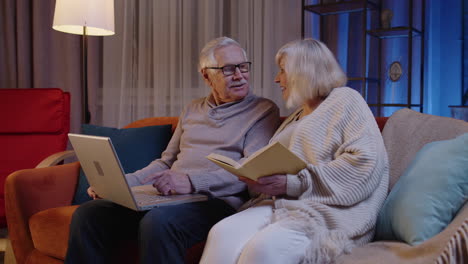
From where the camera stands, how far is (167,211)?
1481 millimetres

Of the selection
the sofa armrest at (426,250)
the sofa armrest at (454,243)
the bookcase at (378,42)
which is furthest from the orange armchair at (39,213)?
the bookcase at (378,42)

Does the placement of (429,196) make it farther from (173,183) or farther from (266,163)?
(173,183)

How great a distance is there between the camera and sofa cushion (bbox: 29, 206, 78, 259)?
1.82 metres

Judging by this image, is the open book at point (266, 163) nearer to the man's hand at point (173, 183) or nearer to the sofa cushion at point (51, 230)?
the man's hand at point (173, 183)

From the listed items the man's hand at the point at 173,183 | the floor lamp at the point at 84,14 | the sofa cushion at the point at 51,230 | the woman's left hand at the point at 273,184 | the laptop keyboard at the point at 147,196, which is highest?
the floor lamp at the point at 84,14

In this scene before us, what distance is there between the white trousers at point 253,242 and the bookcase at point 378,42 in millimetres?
1533

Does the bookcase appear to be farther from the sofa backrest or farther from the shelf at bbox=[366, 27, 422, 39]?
the sofa backrest

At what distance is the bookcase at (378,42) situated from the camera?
106 inches

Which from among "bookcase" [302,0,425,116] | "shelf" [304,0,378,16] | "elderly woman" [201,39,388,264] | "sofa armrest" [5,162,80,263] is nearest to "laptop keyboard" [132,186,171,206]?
"elderly woman" [201,39,388,264]

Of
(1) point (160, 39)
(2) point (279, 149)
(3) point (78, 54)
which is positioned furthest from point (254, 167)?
(3) point (78, 54)

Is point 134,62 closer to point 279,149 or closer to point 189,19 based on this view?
point 189,19

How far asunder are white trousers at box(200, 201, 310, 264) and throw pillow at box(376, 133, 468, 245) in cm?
29

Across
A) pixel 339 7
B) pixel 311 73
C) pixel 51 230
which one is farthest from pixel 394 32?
pixel 51 230

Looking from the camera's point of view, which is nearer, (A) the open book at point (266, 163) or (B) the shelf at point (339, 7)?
(A) the open book at point (266, 163)
